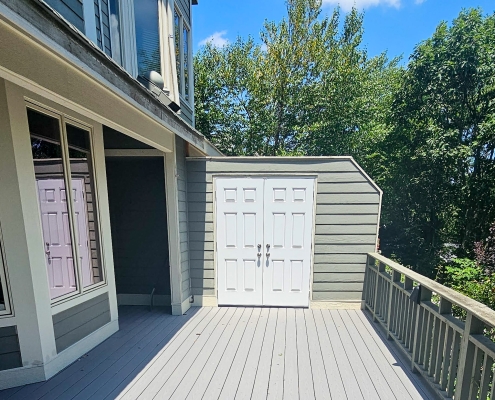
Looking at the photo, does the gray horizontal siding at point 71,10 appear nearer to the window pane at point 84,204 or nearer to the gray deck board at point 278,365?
the window pane at point 84,204

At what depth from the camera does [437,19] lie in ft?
25.1

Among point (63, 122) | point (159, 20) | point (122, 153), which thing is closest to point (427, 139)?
point (159, 20)

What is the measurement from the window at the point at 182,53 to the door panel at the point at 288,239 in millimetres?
2758

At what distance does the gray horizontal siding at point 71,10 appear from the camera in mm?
2037

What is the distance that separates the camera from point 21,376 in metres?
2.12

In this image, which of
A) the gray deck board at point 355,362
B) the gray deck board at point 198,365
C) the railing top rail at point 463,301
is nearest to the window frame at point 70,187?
the gray deck board at point 198,365

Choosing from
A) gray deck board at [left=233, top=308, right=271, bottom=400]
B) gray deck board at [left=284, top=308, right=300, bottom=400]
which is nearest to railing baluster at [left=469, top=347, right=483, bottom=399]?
gray deck board at [left=284, top=308, right=300, bottom=400]

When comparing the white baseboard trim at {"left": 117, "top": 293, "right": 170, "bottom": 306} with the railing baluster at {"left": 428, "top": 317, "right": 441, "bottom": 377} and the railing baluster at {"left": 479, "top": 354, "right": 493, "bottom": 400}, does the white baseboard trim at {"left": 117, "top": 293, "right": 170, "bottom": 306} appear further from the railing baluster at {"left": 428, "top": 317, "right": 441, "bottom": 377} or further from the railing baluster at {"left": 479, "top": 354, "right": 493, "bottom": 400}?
the railing baluster at {"left": 479, "top": 354, "right": 493, "bottom": 400}

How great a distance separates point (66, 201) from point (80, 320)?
119 cm

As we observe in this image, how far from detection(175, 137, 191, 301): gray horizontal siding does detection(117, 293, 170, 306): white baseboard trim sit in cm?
48

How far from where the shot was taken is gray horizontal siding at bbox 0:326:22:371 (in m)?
2.02

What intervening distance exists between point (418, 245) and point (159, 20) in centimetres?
1010

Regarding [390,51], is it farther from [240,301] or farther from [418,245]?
[240,301]

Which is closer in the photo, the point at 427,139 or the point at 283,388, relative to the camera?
the point at 283,388
